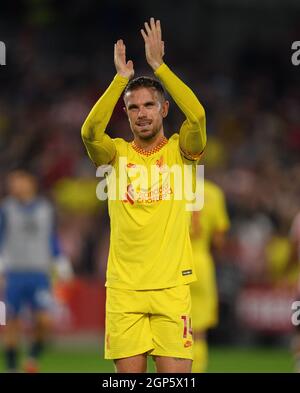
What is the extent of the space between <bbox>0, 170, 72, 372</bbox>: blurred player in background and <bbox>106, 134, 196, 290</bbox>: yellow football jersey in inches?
252

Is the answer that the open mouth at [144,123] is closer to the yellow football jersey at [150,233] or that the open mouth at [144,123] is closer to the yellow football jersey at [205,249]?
the yellow football jersey at [150,233]

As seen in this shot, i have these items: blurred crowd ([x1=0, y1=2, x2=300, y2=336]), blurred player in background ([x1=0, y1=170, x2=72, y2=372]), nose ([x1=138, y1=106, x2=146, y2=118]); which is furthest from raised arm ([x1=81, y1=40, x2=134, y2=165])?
blurred crowd ([x1=0, y1=2, x2=300, y2=336])

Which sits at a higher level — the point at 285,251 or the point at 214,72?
the point at 214,72

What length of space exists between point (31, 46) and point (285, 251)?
727 centimetres

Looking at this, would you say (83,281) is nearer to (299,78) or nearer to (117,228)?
(299,78)

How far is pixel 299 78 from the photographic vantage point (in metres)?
22.0

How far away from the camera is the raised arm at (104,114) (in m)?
7.12

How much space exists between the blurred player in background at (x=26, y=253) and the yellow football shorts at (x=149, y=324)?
6.44m

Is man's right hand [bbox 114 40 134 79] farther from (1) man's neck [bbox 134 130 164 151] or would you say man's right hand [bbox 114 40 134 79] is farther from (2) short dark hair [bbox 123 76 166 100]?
(1) man's neck [bbox 134 130 164 151]

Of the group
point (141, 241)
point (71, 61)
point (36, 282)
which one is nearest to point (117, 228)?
point (141, 241)

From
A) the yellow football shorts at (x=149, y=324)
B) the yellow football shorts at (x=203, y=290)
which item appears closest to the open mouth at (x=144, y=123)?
the yellow football shorts at (x=149, y=324)
